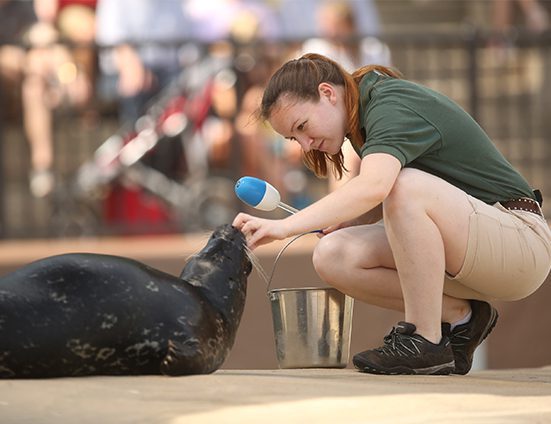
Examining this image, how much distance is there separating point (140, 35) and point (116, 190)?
1.14 meters

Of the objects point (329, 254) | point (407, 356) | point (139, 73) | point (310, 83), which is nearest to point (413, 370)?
point (407, 356)

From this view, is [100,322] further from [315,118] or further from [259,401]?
[315,118]

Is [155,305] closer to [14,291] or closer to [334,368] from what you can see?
[14,291]

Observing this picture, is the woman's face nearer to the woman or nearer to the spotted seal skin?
the woman

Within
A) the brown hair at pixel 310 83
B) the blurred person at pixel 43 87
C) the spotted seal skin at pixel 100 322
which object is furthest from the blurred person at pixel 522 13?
the spotted seal skin at pixel 100 322

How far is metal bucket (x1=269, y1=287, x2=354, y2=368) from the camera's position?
4.39 m

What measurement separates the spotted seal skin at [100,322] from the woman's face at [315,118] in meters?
0.63

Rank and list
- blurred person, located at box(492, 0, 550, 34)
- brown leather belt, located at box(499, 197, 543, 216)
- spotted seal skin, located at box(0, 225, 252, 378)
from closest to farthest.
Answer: spotted seal skin, located at box(0, 225, 252, 378) < brown leather belt, located at box(499, 197, 543, 216) < blurred person, located at box(492, 0, 550, 34)

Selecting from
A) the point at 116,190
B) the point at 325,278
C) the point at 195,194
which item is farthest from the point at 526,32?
the point at 325,278

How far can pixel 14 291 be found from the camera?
11.8 ft

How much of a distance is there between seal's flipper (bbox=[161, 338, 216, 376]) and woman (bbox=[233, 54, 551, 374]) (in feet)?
1.32

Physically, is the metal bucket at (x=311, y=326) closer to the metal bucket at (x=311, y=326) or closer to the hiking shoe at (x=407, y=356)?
the metal bucket at (x=311, y=326)

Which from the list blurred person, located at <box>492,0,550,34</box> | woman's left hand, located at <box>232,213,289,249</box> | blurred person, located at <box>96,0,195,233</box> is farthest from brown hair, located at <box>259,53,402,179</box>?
blurred person, located at <box>492,0,550,34</box>

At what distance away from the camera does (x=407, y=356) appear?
4078 millimetres
